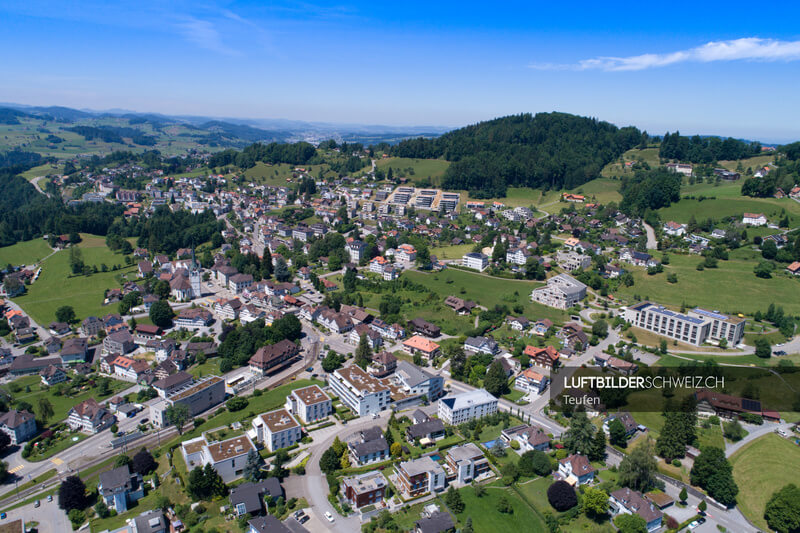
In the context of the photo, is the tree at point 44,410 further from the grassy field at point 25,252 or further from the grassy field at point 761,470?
the grassy field at point 25,252

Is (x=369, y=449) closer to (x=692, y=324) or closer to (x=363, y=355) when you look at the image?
(x=363, y=355)

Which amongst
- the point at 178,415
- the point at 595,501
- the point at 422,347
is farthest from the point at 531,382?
the point at 178,415

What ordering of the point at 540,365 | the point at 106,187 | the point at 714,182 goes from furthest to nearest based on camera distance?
the point at 106,187 → the point at 714,182 → the point at 540,365

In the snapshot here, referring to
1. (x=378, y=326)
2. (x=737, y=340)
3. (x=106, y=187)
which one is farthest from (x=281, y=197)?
(x=737, y=340)

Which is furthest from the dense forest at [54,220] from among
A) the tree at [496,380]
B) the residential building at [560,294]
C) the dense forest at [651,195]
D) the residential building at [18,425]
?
the dense forest at [651,195]

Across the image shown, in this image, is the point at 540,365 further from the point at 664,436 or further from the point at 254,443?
the point at 254,443

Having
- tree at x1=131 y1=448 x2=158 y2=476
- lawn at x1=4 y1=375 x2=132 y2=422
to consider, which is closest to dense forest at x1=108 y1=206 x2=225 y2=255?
lawn at x1=4 y1=375 x2=132 y2=422
